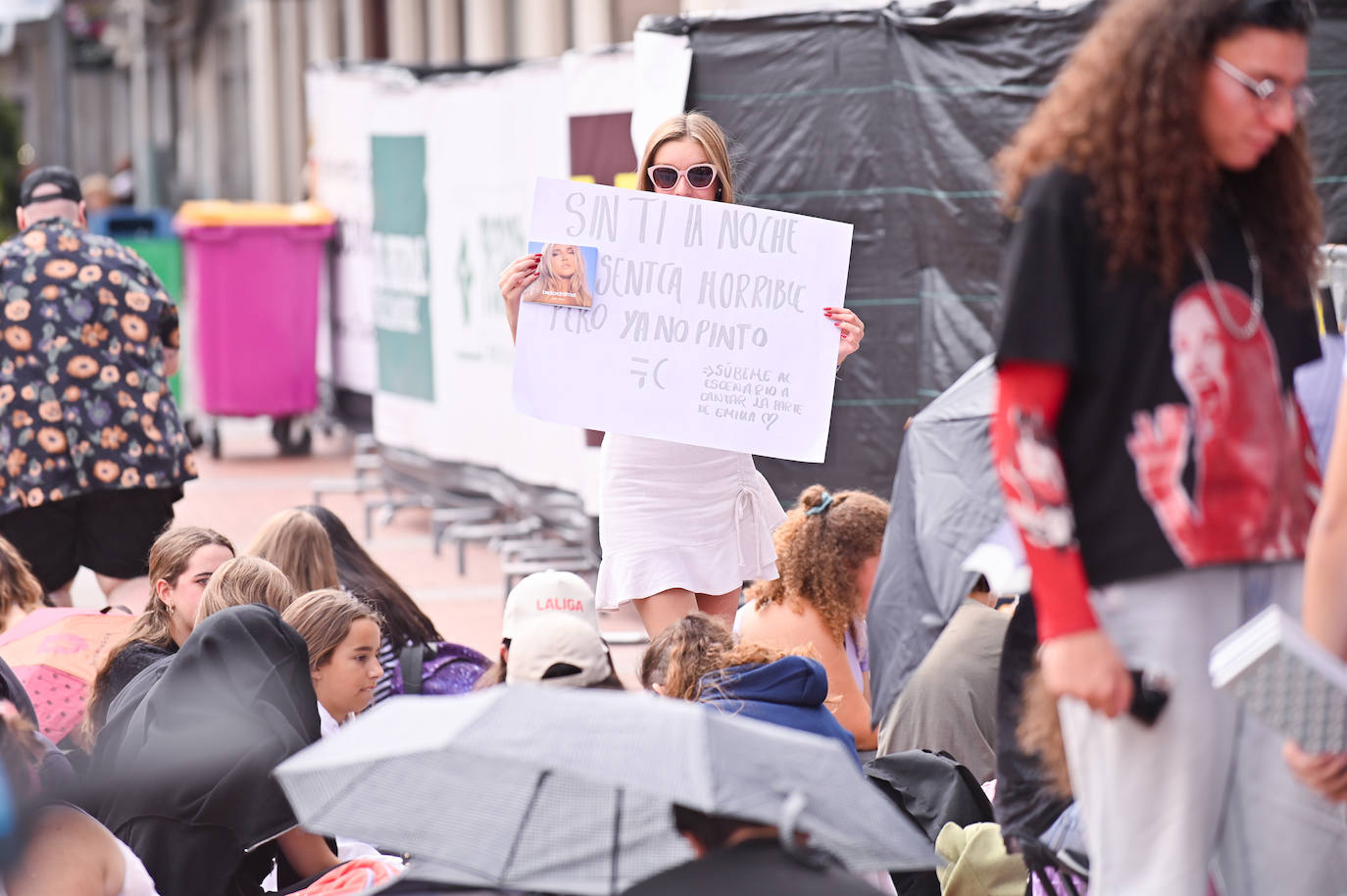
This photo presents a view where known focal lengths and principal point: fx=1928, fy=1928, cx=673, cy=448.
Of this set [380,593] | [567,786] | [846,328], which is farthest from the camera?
[380,593]

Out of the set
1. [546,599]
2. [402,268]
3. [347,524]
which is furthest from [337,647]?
[347,524]

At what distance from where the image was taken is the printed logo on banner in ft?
34.6

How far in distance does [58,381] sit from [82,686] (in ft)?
7.70

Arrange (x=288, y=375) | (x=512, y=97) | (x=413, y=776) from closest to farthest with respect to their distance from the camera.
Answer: (x=413, y=776), (x=512, y=97), (x=288, y=375)

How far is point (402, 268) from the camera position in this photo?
10891mm

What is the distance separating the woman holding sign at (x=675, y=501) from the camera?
4543 millimetres

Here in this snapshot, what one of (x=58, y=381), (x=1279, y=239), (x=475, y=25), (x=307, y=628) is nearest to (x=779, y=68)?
(x=58, y=381)

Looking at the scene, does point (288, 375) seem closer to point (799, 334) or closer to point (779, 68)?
point (779, 68)

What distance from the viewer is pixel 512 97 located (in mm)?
9383

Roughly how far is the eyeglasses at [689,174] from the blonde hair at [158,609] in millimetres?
1475

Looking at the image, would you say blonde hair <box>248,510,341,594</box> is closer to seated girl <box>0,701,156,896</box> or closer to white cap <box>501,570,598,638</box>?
white cap <box>501,570,598,638</box>

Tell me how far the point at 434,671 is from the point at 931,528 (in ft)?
4.74

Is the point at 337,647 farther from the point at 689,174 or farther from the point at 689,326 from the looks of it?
the point at 689,174

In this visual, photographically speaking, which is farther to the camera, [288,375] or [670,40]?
[288,375]
